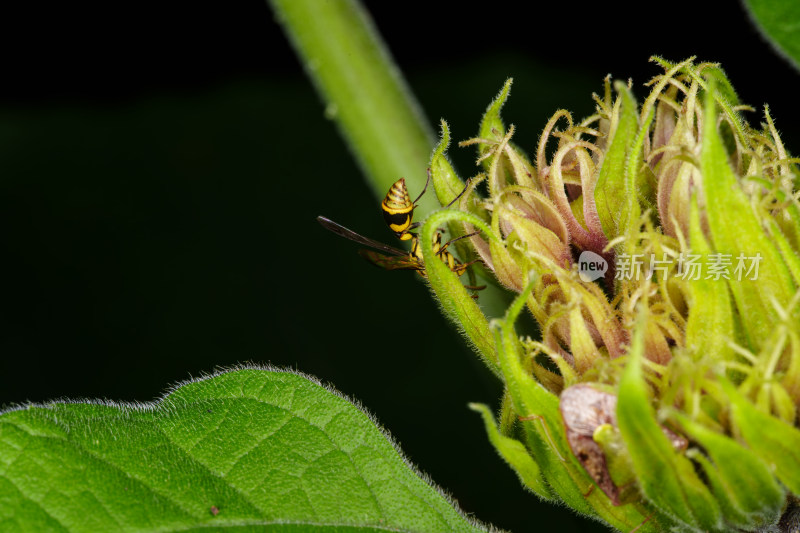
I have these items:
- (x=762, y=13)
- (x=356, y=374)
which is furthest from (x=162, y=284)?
(x=762, y=13)

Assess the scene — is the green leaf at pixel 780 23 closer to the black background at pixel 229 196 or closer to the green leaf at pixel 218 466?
the green leaf at pixel 218 466

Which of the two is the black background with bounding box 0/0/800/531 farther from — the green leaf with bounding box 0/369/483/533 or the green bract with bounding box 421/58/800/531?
the green bract with bounding box 421/58/800/531

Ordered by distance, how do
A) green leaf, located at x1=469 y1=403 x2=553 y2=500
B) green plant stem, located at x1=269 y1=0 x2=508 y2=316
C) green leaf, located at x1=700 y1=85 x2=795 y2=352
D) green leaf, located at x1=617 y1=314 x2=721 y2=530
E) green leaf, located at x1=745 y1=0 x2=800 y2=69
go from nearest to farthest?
green leaf, located at x1=617 y1=314 x2=721 y2=530
green leaf, located at x1=700 y1=85 x2=795 y2=352
green leaf, located at x1=469 y1=403 x2=553 y2=500
green leaf, located at x1=745 y1=0 x2=800 y2=69
green plant stem, located at x1=269 y1=0 x2=508 y2=316

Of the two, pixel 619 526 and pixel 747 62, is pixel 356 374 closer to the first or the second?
pixel 747 62

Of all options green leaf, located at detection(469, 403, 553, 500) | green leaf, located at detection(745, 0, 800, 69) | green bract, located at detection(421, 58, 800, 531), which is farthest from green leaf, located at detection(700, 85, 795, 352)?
green leaf, located at detection(745, 0, 800, 69)

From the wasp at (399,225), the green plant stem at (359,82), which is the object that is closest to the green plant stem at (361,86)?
the green plant stem at (359,82)

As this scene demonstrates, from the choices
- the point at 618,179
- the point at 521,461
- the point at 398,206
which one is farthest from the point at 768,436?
the point at 398,206
